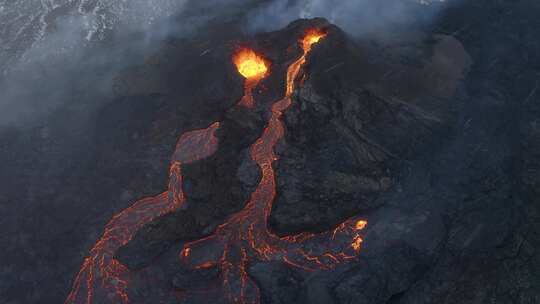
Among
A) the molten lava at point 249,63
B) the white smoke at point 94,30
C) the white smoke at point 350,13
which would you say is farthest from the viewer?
the white smoke at point 350,13

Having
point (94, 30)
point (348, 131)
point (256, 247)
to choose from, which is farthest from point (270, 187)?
point (94, 30)

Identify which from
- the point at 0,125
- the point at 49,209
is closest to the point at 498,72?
the point at 49,209

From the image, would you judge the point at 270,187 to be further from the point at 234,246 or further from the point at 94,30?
the point at 94,30

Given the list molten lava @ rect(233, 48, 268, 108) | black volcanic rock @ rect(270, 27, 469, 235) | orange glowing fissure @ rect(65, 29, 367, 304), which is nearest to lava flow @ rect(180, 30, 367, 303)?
orange glowing fissure @ rect(65, 29, 367, 304)

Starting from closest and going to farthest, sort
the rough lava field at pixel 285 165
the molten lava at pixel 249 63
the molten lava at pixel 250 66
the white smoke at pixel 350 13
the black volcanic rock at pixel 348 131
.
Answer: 1. the rough lava field at pixel 285 165
2. the black volcanic rock at pixel 348 131
3. the molten lava at pixel 250 66
4. the molten lava at pixel 249 63
5. the white smoke at pixel 350 13

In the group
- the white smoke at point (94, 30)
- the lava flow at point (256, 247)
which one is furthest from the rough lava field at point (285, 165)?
the white smoke at point (94, 30)

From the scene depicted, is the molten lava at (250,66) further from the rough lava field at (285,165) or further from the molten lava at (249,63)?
the rough lava field at (285,165)

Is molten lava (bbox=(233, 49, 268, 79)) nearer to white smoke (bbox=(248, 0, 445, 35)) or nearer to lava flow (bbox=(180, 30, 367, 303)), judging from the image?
white smoke (bbox=(248, 0, 445, 35))
